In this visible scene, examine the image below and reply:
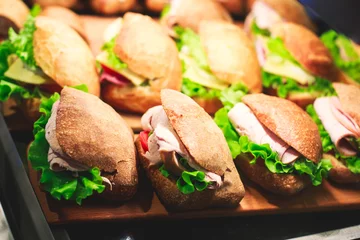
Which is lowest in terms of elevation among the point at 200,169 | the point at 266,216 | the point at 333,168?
the point at 266,216

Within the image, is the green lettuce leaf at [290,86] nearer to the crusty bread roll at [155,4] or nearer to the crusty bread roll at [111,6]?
the crusty bread roll at [155,4]

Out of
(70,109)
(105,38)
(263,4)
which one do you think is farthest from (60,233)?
(263,4)

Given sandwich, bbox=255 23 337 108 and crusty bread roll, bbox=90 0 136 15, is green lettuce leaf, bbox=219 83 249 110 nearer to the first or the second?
sandwich, bbox=255 23 337 108

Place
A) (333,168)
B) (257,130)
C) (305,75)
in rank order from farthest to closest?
(305,75) < (333,168) < (257,130)

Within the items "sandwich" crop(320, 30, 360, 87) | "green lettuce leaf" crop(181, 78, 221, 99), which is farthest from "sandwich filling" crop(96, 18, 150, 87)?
"sandwich" crop(320, 30, 360, 87)

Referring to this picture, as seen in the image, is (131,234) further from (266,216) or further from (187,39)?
(187,39)

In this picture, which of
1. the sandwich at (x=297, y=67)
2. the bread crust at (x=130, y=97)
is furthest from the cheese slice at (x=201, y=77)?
the sandwich at (x=297, y=67)

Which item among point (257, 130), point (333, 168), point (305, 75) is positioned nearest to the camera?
point (257, 130)

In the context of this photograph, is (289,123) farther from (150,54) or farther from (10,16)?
(10,16)

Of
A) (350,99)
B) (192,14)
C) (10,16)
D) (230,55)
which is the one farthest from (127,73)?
(350,99)
